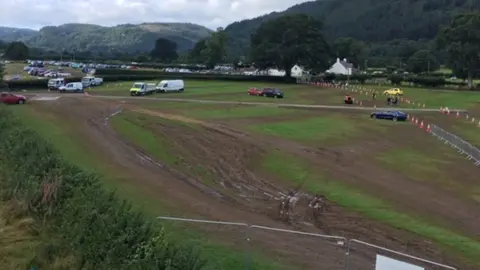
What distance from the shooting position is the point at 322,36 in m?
130

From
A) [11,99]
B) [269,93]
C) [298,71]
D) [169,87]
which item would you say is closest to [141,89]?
[169,87]

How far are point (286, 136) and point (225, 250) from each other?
96.6 feet

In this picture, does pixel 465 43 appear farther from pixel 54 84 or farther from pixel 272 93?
pixel 54 84

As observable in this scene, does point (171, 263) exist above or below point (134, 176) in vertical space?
above

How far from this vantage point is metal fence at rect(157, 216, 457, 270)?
16812 millimetres

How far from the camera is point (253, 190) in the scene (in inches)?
1096

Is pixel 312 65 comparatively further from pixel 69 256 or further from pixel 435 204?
pixel 69 256

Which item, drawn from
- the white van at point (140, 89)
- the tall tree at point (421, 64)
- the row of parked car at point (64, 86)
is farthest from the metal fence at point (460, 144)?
the tall tree at point (421, 64)

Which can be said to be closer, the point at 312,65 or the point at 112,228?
the point at 112,228

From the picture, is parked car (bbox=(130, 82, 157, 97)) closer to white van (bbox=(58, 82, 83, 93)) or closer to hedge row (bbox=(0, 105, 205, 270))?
white van (bbox=(58, 82, 83, 93))

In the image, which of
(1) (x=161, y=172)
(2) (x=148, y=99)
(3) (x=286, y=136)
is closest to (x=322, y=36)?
(2) (x=148, y=99)

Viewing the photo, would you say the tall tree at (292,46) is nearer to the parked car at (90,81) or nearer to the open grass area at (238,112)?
the parked car at (90,81)

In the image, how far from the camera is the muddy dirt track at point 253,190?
18.7 metres

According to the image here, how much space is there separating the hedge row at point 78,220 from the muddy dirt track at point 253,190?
5.58 meters
